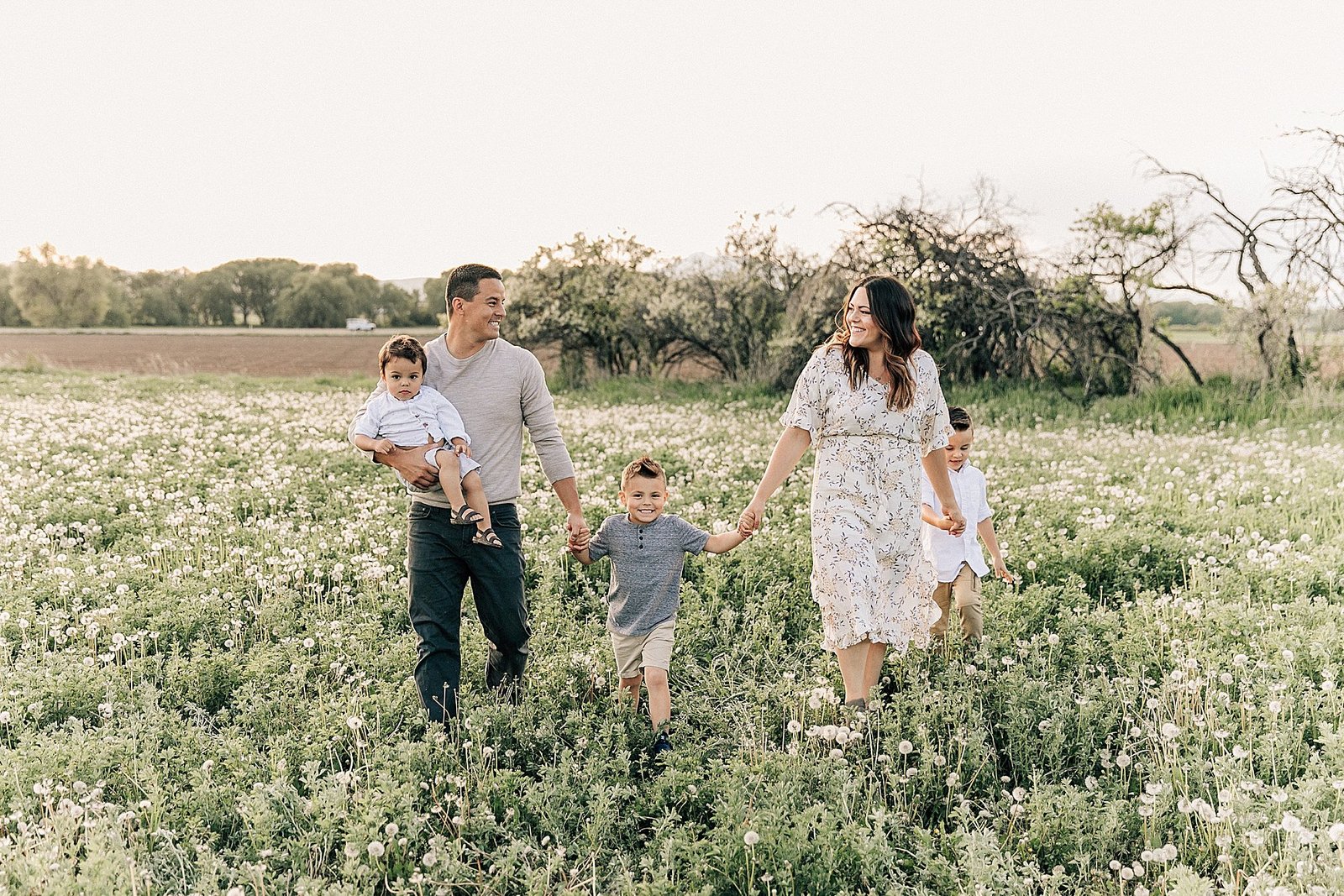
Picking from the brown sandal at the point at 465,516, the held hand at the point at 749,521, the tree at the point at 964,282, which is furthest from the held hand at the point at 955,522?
the tree at the point at 964,282

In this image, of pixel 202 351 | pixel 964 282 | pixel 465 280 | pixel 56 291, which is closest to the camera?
pixel 465 280

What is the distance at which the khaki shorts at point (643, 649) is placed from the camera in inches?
208

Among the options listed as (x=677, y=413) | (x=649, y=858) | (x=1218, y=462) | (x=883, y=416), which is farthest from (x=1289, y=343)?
(x=649, y=858)

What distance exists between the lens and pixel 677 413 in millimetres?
19344

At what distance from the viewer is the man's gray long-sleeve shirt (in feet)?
17.4

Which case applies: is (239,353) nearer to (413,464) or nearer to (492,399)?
(492,399)

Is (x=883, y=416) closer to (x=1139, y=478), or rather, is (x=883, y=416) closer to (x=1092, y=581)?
(x=1092, y=581)

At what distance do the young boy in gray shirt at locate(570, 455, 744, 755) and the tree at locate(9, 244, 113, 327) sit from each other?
267 feet

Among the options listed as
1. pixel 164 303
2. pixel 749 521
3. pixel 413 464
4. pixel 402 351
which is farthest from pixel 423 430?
pixel 164 303

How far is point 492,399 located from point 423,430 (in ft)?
1.43

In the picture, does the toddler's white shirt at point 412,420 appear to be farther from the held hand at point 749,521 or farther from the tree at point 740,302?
the tree at point 740,302

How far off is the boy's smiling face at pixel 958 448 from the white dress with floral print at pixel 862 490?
0.86 m

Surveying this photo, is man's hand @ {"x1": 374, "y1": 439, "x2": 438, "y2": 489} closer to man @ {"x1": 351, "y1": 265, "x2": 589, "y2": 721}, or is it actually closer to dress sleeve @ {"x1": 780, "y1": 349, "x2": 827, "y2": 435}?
man @ {"x1": 351, "y1": 265, "x2": 589, "y2": 721}

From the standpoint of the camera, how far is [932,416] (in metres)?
5.53
